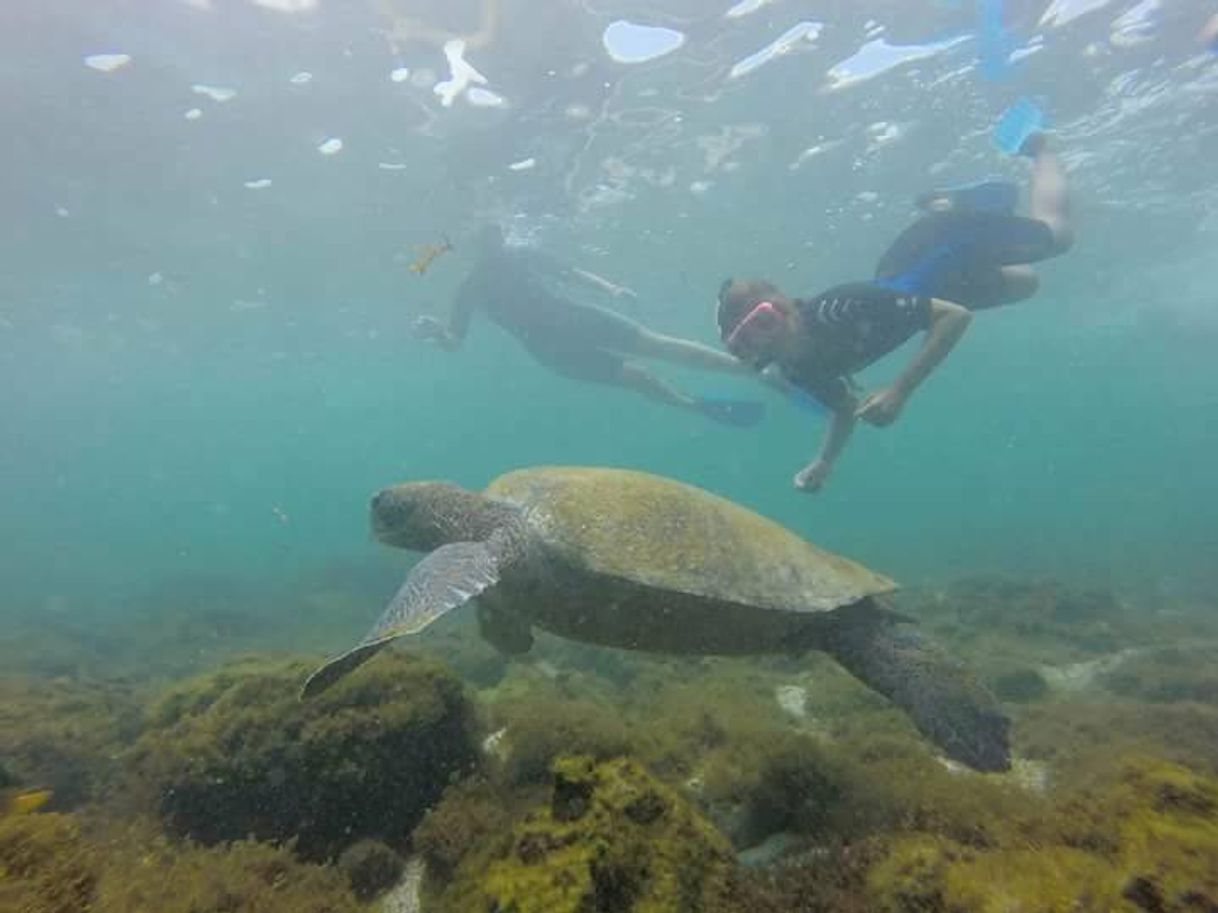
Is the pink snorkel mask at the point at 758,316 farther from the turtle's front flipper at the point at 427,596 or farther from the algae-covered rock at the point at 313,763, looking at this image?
the algae-covered rock at the point at 313,763

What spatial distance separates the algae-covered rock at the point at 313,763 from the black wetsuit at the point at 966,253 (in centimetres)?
761

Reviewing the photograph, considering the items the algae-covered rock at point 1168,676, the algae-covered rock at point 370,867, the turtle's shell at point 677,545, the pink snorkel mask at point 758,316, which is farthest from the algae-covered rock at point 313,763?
the algae-covered rock at point 1168,676

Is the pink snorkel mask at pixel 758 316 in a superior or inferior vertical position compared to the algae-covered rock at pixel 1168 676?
superior

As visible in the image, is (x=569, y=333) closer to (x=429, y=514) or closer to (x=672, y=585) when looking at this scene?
(x=429, y=514)

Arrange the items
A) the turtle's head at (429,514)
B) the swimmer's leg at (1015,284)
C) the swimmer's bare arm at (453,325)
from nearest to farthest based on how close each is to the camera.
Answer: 1. the turtle's head at (429,514)
2. the swimmer's leg at (1015,284)
3. the swimmer's bare arm at (453,325)

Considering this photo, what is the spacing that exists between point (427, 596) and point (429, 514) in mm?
1409

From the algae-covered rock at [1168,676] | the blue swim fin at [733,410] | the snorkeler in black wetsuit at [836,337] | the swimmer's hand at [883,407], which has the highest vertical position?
the snorkeler in black wetsuit at [836,337]

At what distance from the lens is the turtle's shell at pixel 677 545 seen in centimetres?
437

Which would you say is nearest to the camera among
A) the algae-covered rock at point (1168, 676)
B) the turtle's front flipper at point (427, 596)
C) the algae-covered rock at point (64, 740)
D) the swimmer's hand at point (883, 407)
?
the turtle's front flipper at point (427, 596)

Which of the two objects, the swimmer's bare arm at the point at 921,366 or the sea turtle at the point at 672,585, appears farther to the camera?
the swimmer's bare arm at the point at 921,366

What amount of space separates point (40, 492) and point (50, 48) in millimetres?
152617

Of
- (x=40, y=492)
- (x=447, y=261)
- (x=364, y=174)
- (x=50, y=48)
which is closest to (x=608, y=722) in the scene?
(x=50, y=48)

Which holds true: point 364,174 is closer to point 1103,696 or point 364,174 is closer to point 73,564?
point 1103,696

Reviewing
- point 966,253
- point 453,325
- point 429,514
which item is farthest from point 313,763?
point 453,325
